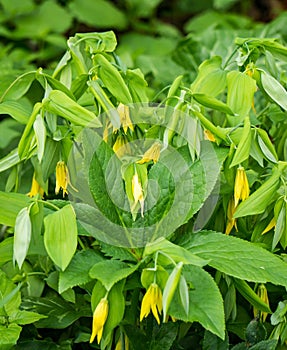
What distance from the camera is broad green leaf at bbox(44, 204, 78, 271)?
2.69 ft

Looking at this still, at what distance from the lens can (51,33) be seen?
2619 mm

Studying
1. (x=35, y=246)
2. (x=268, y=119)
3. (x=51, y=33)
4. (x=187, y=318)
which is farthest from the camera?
(x=51, y=33)

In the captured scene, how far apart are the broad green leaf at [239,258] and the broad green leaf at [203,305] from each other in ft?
0.08

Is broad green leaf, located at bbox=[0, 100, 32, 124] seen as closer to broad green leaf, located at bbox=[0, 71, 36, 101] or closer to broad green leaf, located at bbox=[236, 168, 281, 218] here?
broad green leaf, located at bbox=[0, 71, 36, 101]

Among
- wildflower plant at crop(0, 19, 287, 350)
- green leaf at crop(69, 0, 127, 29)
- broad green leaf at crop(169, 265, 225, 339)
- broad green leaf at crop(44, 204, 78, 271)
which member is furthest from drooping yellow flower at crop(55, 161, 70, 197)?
green leaf at crop(69, 0, 127, 29)

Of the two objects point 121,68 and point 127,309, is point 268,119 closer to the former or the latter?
point 121,68

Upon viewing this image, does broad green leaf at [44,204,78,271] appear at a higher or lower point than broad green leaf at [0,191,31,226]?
higher

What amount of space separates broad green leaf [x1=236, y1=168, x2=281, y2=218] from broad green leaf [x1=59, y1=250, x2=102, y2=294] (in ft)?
0.65

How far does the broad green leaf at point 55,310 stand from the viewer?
1.01 metres

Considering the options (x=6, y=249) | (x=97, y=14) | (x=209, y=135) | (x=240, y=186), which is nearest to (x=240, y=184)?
(x=240, y=186)

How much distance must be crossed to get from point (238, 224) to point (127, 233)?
210 millimetres

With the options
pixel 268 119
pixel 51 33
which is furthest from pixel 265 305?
pixel 51 33

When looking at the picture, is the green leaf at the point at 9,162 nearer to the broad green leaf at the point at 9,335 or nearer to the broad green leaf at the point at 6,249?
the broad green leaf at the point at 6,249

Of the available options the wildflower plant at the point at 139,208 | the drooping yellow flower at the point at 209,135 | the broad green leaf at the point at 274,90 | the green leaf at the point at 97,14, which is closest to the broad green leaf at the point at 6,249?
the wildflower plant at the point at 139,208
